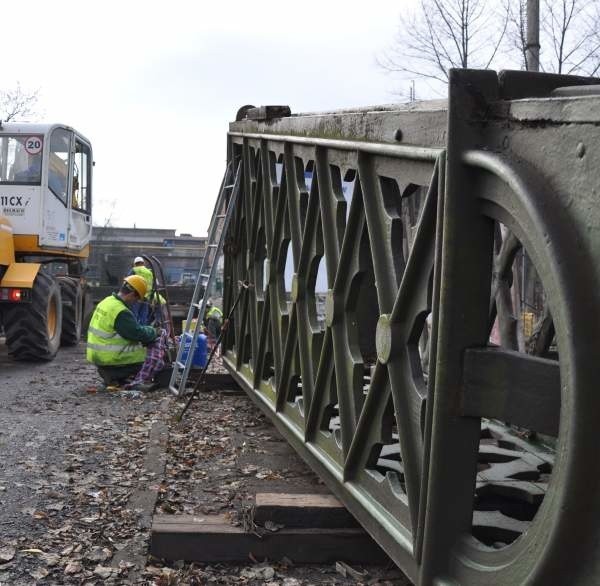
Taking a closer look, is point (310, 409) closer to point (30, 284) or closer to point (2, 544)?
point (2, 544)

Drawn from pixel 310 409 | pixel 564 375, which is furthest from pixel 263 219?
pixel 564 375

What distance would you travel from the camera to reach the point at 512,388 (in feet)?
9.10

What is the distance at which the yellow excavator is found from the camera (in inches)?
497

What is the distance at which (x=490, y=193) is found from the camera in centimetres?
285

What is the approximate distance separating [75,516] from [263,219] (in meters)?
3.34

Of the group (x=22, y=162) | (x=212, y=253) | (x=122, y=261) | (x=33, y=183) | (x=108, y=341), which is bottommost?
(x=122, y=261)

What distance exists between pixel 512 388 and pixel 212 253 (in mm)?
7434

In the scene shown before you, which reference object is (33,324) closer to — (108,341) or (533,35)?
(108,341)

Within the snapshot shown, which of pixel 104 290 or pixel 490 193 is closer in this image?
pixel 490 193

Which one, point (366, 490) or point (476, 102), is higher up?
point (476, 102)

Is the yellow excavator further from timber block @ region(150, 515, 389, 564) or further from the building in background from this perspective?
timber block @ region(150, 515, 389, 564)

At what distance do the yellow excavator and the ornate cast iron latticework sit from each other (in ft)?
24.2

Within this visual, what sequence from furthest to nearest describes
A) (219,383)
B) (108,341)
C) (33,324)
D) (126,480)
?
(33,324), (108,341), (219,383), (126,480)

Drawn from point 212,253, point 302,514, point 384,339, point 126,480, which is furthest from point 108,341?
point 384,339
